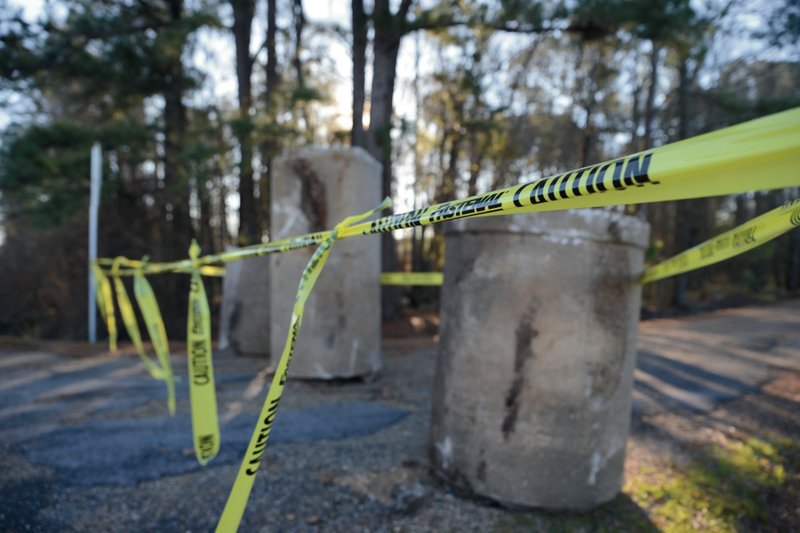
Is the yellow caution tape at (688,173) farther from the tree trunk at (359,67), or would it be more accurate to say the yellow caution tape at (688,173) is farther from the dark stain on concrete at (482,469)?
the tree trunk at (359,67)

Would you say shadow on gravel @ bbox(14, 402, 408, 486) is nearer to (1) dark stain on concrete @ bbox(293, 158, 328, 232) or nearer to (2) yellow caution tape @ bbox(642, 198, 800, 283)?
(1) dark stain on concrete @ bbox(293, 158, 328, 232)

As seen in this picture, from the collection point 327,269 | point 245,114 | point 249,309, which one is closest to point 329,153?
point 327,269

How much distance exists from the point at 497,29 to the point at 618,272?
8.71m

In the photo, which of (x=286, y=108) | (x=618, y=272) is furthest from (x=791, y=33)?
(x=286, y=108)

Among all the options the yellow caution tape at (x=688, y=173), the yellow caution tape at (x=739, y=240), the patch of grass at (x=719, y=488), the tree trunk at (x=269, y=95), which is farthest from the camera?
the tree trunk at (x=269, y=95)

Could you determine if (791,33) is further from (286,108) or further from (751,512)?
(286,108)

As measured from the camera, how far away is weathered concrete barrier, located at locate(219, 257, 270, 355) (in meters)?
7.00

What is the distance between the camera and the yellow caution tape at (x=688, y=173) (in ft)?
3.16

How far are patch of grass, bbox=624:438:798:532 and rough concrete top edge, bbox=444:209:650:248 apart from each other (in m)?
1.56

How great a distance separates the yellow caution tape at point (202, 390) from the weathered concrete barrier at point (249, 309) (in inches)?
166

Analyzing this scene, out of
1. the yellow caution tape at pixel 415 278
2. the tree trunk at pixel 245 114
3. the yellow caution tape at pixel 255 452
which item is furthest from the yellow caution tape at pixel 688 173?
the tree trunk at pixel 245 114

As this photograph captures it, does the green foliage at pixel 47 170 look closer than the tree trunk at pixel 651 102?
Yes

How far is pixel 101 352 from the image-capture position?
7441mm

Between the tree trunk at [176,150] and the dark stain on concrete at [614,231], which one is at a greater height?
the tree trunk at [176,150]
